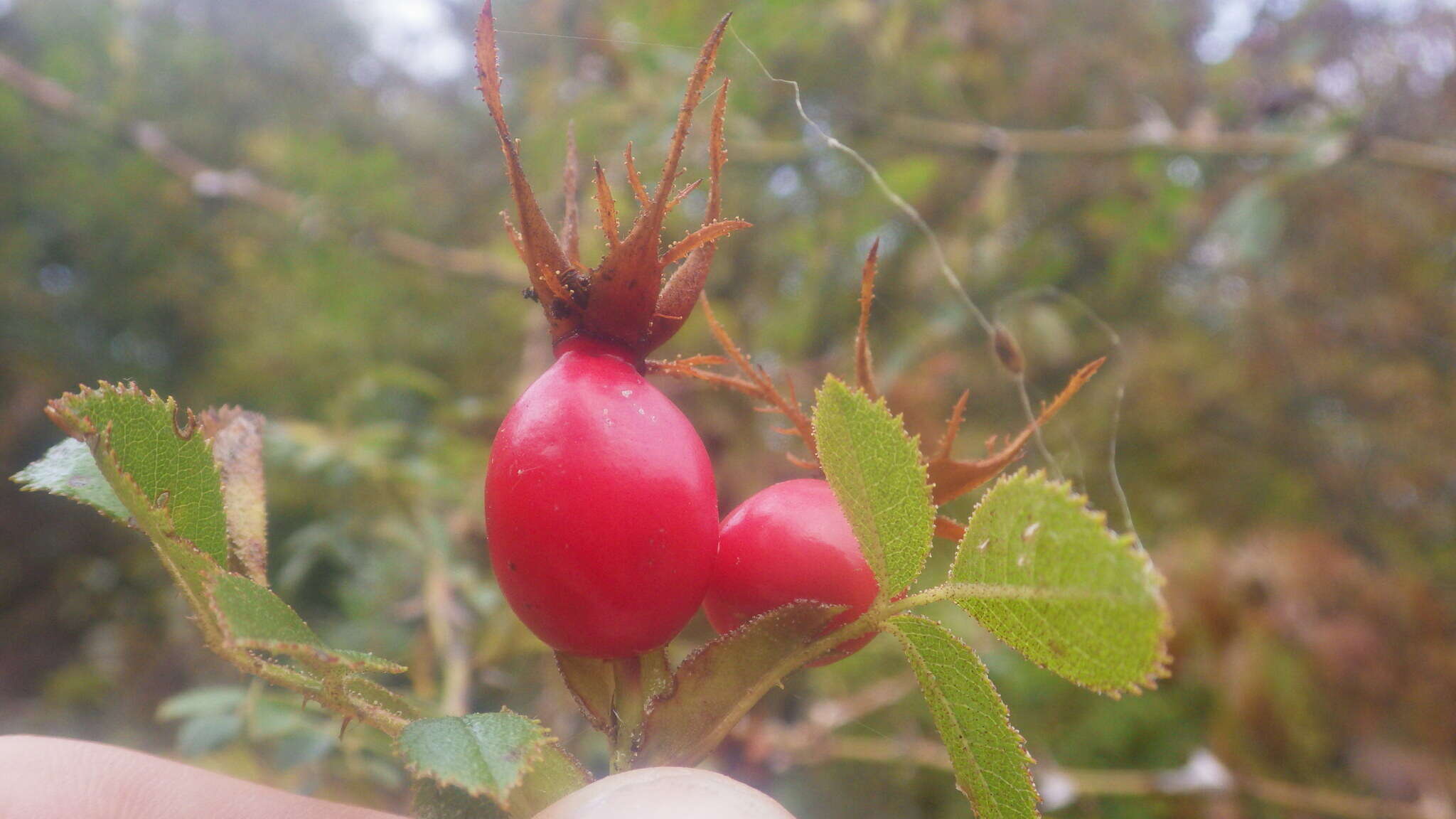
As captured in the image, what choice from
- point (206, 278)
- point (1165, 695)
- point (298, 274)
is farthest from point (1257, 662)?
point (206, 278)

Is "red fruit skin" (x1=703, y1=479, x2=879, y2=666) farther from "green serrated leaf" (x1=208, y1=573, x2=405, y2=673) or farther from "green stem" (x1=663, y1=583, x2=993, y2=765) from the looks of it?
"green serrated leaf" (x1=208, y1=573, x2=405, y2=673)

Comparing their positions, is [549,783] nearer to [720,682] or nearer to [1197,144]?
[720,682]

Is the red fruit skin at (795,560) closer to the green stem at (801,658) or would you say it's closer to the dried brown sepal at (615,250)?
the green stem at (801,658)

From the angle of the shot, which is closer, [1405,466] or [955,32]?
[955,32]

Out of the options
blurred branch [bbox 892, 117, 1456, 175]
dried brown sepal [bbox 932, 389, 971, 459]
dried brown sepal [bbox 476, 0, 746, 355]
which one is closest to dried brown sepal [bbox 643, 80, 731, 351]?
dried brown sepal [bbox 476, 0, 746, 355]

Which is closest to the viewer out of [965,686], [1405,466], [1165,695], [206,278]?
[965,686]

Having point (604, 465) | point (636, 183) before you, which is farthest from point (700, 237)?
point (604, 465)

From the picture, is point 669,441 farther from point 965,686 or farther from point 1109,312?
point 1109,312
